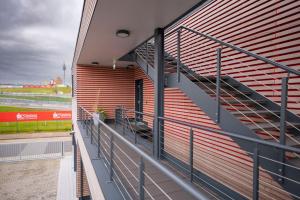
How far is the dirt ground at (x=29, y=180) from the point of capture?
11.1m

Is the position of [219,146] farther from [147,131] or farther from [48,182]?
[48,182]

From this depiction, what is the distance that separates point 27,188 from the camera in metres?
11.9

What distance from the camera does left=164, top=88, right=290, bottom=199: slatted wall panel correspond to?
3.37 metres

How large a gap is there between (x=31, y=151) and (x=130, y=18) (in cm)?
1748

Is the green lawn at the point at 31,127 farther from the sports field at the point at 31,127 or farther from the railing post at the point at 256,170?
the railing post at the point at 256,170

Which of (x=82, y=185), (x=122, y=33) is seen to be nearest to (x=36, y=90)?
(x=82, y=185)

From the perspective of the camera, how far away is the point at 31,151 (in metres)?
17.5

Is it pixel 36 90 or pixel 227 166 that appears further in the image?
pixel 36 90

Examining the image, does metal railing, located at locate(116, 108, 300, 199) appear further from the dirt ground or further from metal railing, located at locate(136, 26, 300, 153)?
the dirt ground

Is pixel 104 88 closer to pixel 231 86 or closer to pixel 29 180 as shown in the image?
pixel 231 86

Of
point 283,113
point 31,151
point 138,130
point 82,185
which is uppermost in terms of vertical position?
point 283,113

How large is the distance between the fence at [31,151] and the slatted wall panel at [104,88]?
8504 mm

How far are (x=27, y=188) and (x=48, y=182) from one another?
109cm

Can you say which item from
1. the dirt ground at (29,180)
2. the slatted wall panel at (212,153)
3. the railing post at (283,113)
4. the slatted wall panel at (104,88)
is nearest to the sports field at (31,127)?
the dirt ground at (29,180)
